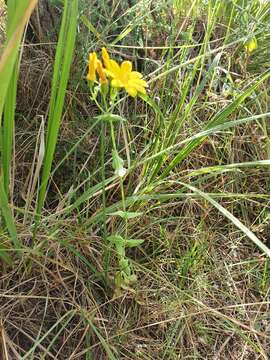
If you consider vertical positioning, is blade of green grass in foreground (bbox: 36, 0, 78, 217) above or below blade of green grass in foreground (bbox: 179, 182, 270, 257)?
above

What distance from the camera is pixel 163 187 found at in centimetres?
129

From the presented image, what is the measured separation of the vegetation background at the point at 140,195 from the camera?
3.76ft

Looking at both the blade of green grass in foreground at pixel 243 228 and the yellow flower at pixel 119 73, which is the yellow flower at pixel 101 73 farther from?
the blade of green grass in foreground at pixel 243 228

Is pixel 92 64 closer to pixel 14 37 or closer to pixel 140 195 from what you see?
pixel 14 37

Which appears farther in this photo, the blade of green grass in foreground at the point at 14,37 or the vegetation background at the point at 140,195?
the vegetation background at the point at 140,195

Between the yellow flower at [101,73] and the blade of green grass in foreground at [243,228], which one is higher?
the yellow flower at [101,73]

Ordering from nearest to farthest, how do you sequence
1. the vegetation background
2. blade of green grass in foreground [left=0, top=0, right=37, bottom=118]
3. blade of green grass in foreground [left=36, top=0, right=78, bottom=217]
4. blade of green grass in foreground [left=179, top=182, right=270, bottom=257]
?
blade of green grass in foreground [left=0, top=0, right=37, bottom=118] < blade of green grass in foreground [left=179, top=182, right=270, bottom=257] < blade of green grass in foreground [left=36, top=0, right=78, bottom=217] < the vegetation background

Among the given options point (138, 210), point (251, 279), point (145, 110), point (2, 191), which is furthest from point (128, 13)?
point (251, 279)

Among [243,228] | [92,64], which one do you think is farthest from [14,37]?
[243,228]

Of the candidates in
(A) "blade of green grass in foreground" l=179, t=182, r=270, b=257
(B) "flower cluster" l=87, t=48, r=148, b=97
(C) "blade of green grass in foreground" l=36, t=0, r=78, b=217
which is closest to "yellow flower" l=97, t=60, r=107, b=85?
(B) "flower cluster" l=87, t=48, r=148, b=97

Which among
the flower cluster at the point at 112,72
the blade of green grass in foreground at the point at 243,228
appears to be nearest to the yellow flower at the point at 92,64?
the flower cluster at the point at 112,72

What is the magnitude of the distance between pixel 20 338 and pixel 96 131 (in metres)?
0.56

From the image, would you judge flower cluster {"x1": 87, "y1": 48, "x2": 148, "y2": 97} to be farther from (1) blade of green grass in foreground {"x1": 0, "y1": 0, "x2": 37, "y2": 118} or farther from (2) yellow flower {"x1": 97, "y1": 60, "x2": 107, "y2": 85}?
(1) blade of green grass in foreground {"x1": 0, "y1": 0, "x2": 37, "y2": 118}

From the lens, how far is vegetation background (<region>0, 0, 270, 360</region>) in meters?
1.15
